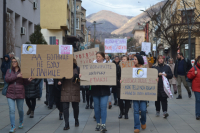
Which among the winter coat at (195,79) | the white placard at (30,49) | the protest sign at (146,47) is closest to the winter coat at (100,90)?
the white placard at (30,49)

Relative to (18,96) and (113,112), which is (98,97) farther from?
(113,112)

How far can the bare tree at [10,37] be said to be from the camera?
19922 mm

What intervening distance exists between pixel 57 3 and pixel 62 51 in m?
24.2

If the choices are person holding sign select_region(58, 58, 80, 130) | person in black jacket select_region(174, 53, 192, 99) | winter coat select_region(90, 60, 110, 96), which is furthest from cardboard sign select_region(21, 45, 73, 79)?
person in black jacket select_region(174, 53, 192, 99)

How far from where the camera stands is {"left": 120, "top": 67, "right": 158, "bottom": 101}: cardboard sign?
712 cm

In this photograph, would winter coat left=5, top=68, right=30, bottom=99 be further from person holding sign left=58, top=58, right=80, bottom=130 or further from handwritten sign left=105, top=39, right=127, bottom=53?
handwritten sign left=105, top=39, right=127, bottom=53

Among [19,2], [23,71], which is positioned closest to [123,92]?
[23,71]

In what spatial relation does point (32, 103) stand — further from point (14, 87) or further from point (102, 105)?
point (102, 105)

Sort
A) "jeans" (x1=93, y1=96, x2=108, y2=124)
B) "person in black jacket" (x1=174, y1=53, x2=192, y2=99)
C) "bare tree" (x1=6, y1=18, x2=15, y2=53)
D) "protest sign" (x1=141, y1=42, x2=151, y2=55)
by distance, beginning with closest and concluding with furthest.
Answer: "jeans" (x1=93, y1=96, x2=108, y2=124) → "person in black jacket" (x1=174, y1=53, x2=192, y2=99) → "bare tree" (x1=6, y1=18, x2=15, y2=53) → "protest sign" (x1=141, y1=42, x2=151, y2=55)

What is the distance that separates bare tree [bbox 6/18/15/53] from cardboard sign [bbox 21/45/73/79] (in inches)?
536

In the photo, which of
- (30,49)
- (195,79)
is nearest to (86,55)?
(30,49)

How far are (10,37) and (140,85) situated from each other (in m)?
15.3

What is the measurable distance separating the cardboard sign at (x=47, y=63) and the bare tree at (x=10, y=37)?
44.7ft

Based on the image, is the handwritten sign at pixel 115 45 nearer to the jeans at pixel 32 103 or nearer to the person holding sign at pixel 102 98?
the jeans at pixel 32 103
